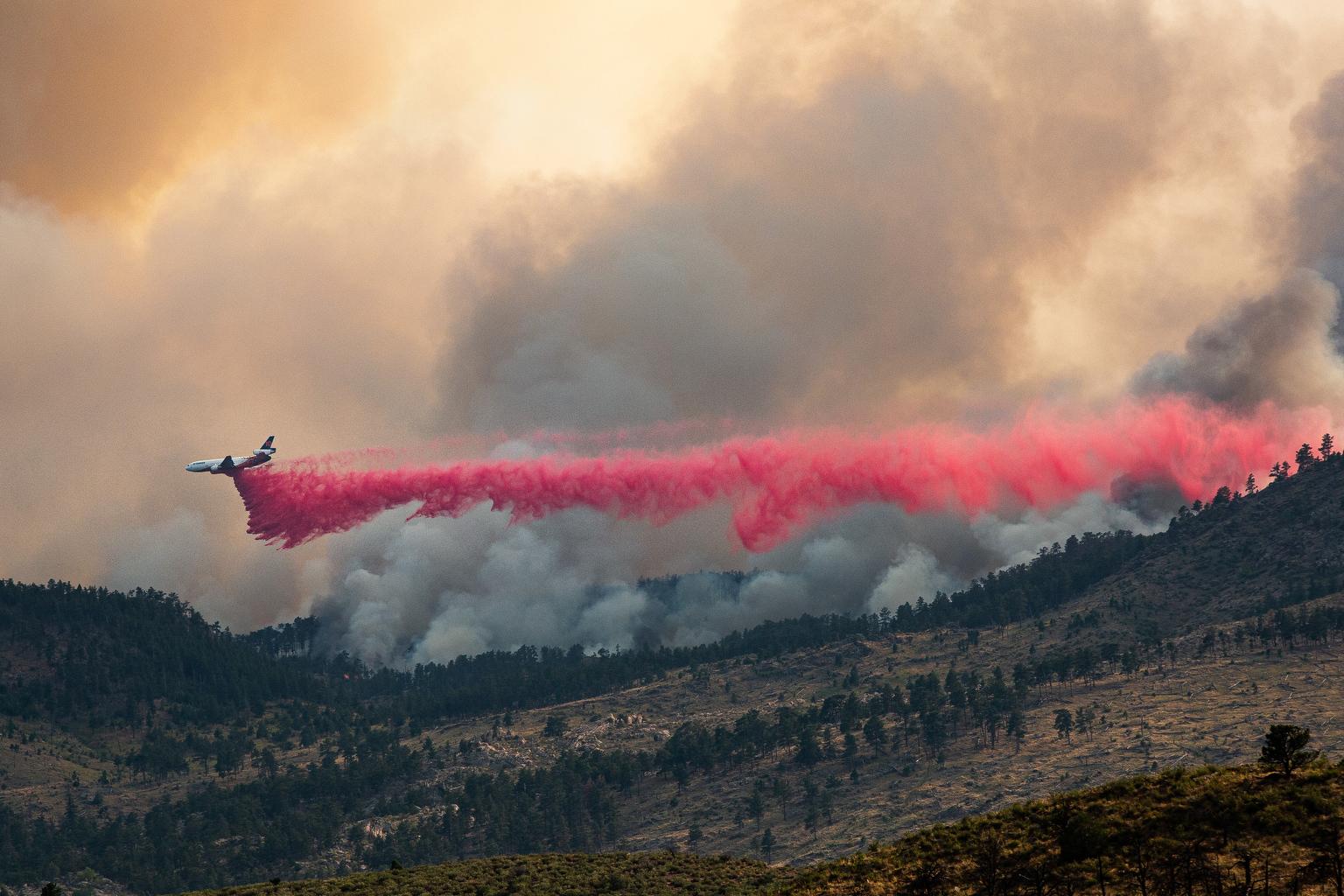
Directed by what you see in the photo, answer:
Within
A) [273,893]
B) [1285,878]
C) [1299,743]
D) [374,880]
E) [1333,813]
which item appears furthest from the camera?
[374,880]

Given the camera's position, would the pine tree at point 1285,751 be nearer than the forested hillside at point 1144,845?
No

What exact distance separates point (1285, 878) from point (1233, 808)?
32.0 feet

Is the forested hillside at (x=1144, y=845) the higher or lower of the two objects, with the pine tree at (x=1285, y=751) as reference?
lower

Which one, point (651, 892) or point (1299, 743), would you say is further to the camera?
point (651, 892)

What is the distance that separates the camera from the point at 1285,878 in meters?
80.9

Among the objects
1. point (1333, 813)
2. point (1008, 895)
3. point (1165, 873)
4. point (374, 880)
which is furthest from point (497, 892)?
point (1333, 813)

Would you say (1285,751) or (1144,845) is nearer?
(1144,845)

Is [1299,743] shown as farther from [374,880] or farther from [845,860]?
[374,880]

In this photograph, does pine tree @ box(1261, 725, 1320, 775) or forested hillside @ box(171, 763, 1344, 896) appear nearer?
forested hillside @ box(171, 763, 1344, 896)

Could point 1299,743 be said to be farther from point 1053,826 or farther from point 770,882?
point 770,882

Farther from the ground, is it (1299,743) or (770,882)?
(1299,743)

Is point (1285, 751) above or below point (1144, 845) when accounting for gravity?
above

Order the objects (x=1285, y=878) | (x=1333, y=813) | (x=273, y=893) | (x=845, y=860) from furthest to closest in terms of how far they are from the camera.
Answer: (x=273, y=893)
(x=845, y=860)
(x=1333, y=813)
(x=1285, y=878)

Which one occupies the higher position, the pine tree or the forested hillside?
the pine tree
